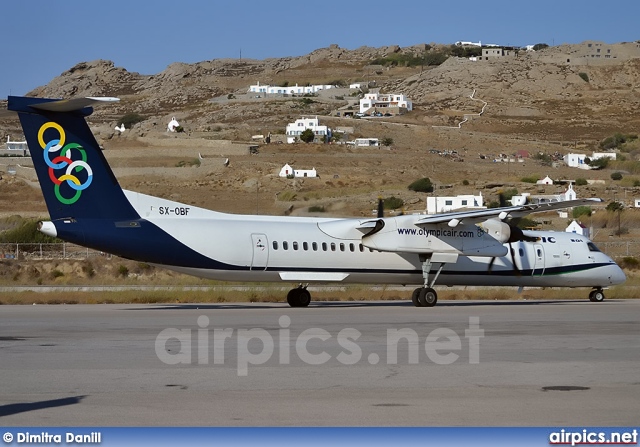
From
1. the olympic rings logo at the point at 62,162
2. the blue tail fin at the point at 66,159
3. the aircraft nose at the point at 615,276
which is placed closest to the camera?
the blue tail fin at the point at 66,159

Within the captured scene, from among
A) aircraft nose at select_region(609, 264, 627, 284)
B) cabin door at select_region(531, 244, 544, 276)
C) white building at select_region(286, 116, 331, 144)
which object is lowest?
aircraft nose at select_region(609, 264, 627, 284)

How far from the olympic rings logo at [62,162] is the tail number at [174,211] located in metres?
2.30

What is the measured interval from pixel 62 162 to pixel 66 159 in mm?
125

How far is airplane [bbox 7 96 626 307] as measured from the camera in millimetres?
24453

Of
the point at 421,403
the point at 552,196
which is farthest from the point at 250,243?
the point at 552,196

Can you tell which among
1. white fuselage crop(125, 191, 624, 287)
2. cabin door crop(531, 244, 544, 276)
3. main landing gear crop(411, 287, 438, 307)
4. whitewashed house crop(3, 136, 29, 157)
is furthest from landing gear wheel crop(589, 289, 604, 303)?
whitewashed house crop(3, 136, 29, 157)

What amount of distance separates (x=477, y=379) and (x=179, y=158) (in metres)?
91.5

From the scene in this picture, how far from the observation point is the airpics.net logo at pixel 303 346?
51.9 ft

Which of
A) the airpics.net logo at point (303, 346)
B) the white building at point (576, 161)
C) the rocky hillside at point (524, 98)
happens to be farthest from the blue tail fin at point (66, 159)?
the rocky hillside at point (524, 98)

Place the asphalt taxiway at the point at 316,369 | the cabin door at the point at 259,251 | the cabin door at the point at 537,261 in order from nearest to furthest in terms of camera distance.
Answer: the asphalt taxiway at the point at 316,369
the cabin door at the point at 259,251
the cabin door at the point at 537,261

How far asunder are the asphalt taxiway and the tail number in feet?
9.45

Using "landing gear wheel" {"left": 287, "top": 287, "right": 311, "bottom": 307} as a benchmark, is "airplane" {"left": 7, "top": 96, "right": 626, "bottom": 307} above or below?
above

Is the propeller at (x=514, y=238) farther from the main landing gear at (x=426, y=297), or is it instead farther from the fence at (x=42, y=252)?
the fence at (x=42, y=252)

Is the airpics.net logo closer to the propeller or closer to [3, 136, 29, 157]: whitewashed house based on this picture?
the propeller
